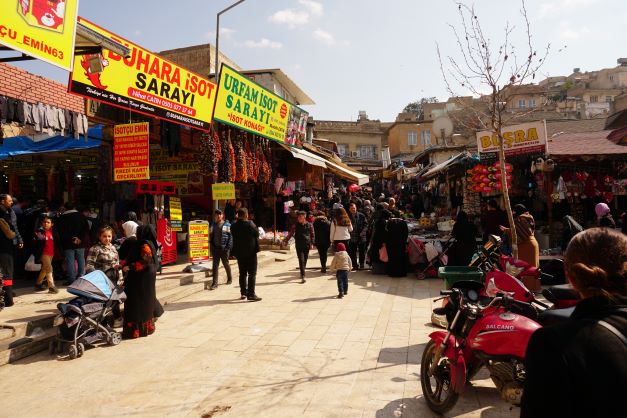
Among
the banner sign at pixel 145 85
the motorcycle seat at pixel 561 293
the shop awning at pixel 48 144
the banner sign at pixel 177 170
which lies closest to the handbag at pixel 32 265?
the shop awning at pixel 48 144

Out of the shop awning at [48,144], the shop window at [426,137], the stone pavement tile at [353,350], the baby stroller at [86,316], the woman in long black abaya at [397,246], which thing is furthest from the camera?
the shop window at [426,137]

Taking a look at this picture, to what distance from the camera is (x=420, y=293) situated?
8633mm

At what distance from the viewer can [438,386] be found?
12.1 ft

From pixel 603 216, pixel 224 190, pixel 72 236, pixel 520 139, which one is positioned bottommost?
pixel 72 236

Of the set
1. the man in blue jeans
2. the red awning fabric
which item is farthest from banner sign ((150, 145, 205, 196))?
the red awning fabric

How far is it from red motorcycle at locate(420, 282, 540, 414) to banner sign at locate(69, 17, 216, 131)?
7.21m

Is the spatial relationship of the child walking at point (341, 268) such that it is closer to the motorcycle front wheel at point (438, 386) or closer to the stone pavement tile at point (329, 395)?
the stone pavement tile at point (329, 395)

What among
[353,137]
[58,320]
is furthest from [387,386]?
[353,137]

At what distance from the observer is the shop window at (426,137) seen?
46375 millimetres

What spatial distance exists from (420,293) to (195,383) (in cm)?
548

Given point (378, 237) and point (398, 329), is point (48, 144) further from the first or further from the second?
point (398, 329)

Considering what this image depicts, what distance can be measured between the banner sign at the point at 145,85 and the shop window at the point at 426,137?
3901 centimetres

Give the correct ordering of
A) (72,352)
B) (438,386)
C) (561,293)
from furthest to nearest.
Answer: (72,352), (438,386), (561,293)

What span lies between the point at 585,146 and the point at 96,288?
12.2 m
